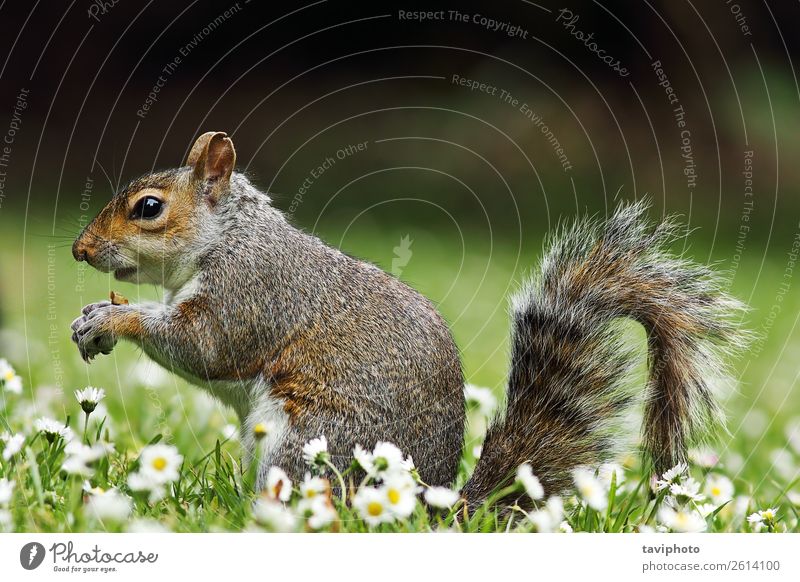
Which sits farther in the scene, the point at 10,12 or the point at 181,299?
the point at 10,12

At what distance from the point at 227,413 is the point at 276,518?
0.92m

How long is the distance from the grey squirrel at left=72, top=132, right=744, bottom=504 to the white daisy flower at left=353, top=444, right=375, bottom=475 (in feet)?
0.46

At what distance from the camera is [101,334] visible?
1.76 meters

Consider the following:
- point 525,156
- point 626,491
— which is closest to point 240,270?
point 626,491

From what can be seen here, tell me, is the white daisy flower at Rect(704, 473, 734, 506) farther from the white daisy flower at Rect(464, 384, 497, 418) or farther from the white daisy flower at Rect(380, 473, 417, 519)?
the white daisy flower at Rect(380, 473, 417, 519)

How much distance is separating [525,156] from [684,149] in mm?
843

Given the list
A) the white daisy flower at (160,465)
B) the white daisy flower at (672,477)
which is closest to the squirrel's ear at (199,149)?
the white daisy flower at (160,465)

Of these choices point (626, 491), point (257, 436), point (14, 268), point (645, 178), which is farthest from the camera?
point (645, 178)

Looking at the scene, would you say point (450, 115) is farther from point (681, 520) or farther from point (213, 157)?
point (681, 520)

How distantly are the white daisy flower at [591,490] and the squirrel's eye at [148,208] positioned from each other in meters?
0.91

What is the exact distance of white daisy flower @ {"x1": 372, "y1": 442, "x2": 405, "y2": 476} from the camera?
1501 millimetres

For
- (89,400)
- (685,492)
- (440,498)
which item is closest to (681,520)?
(685,492)

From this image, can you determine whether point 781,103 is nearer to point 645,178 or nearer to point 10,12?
point 645,178

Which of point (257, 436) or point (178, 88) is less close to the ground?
point (178, 88)
